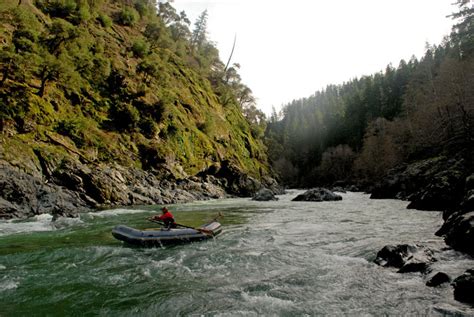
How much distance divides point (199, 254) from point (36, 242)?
5804mm

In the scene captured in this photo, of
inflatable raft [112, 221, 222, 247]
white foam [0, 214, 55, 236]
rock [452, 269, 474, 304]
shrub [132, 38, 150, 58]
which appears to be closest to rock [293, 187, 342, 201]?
inflatable raft [112, 221, 222, 247]

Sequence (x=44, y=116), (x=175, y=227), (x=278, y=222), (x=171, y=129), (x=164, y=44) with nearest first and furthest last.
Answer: (x=175, y=227) → (x=278, y=222) → (x=44, y=116) → (x=171, y=129) → (x=164, y=44)

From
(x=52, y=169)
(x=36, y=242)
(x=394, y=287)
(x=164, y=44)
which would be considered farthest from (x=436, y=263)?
(x=164, y=44)

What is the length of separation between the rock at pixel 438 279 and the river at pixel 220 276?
18 centimetres

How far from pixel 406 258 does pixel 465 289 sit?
2.57 metres

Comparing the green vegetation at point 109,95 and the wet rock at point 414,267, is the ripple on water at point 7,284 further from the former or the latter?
the green vegetation at point 109,95

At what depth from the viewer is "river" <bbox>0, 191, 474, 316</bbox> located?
18.8 ft

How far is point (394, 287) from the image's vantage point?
6.63 meters

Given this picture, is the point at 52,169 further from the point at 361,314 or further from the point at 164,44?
the point at 164,44

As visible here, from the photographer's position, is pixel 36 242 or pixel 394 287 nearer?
pixel 394 287

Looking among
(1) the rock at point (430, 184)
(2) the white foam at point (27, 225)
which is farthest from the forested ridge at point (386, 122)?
(2) the white foam at point (27, 225)

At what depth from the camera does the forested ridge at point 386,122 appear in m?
31.8

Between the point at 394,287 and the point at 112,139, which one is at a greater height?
the point at 112,139

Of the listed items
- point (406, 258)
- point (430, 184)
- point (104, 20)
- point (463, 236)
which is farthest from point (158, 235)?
point (104, 20)
